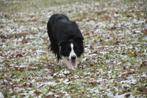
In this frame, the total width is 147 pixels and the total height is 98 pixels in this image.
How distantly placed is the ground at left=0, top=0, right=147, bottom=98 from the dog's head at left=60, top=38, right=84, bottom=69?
34 centimetres

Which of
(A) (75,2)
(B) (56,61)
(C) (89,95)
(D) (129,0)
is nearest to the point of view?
(C) (89,95)

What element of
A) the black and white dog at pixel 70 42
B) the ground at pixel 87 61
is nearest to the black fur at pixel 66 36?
the black and white dog at pixel 70 42

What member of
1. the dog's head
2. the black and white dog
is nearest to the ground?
the dog's head

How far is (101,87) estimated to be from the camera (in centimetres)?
1195

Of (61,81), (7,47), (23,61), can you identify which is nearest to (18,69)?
(23,61)

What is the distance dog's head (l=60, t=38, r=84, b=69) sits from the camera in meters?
15.2

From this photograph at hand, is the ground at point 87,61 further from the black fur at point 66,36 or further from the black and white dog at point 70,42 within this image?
the black fur at point 66,36

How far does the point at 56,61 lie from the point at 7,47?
5331mm

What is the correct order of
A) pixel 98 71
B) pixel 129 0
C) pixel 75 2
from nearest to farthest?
pixel 98 71 < pixel 129 0 < pixel 75 2

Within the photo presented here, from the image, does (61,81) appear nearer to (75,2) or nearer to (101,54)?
(101,54)

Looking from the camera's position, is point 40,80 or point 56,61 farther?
point 56,61

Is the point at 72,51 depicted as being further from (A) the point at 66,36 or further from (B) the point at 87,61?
(B) the point at 87,61

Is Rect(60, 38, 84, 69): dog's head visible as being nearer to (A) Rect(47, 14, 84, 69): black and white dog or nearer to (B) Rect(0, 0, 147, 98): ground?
(A) Rect(47, 14, 84, 69): black and white dog

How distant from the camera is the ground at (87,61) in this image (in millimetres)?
11969
